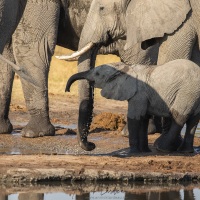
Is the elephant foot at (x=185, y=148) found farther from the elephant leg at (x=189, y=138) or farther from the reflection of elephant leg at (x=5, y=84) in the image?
the reflection of elephant leg at (x=5, y=84)

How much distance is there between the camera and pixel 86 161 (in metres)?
11.3

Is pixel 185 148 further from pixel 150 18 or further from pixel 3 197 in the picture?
pixel 3 197

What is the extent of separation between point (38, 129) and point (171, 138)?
210 centimetres

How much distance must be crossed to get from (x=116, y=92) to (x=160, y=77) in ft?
1.41

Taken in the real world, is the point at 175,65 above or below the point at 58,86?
above

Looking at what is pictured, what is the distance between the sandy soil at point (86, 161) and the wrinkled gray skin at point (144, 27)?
1.91ft

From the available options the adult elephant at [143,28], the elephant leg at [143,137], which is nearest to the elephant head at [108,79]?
the adult elephant at [143,28]

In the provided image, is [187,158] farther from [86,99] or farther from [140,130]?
[86,99]

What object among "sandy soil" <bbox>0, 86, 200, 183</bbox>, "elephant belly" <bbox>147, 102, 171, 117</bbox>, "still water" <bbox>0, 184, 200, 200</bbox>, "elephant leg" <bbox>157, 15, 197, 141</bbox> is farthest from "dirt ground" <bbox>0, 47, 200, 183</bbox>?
"elephant leg" <bbox>157, 15, 197, 141</bbox>

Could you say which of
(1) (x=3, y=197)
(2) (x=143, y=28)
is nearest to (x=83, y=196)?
(1) (x=3, y=197)

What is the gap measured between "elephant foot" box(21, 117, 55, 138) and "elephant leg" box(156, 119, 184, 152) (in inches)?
76.4

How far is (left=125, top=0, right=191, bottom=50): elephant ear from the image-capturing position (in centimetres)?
1298

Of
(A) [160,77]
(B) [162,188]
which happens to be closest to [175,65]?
(A) [160,77]

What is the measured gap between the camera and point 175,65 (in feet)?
40.5
